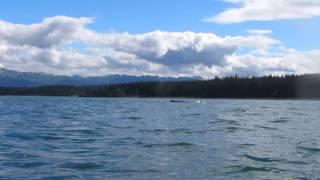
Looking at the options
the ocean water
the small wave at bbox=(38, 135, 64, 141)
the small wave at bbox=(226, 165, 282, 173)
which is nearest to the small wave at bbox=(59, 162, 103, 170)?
the ocean water

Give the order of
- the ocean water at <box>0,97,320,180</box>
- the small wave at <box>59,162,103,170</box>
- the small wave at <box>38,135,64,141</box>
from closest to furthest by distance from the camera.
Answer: the ocean water at <box>0,97,320,180</box>, the small wave at <box>59,162,103,170</box>, the small wave at <box>38,135,64,141</box>

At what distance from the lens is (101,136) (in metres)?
35.9

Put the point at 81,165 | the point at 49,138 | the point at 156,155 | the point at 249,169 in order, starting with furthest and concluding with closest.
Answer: the point at 49,138 < the point at 156,155 < the point at 81,165 < the point at 249,169

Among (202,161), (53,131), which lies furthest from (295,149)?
(53,131)

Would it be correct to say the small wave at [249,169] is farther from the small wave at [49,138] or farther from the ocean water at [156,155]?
the small wave at [49,138]

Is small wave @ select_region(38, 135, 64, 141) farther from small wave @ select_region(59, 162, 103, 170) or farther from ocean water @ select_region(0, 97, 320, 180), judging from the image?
small wave @ select_region(59, 162, 103, 170)

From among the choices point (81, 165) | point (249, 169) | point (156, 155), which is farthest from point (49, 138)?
point (249, 169)

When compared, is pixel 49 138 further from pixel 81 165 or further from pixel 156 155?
pixel 81 165

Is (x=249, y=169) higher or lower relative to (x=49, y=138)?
lower

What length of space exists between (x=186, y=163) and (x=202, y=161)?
35.3 inches

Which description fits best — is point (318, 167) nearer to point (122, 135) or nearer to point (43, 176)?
point (43, 176)

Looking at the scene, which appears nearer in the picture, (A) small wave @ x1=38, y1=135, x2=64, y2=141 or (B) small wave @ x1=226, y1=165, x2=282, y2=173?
(B) small wave @ x1=226, y1=165, x2=282, y2=173

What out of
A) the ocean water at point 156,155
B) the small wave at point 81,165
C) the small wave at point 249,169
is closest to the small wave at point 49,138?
the ocean water at point 156,155

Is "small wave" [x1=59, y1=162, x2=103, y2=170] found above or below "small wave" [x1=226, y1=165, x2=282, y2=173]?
above
